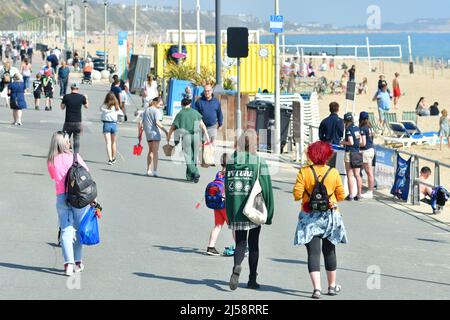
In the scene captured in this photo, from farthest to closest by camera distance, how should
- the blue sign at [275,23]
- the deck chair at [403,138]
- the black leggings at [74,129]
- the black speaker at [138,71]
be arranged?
1. the black speaker at [138,71]
2. the deck chair at [403,138]
3. the blue sign at [275,23]
4. the black leggings at [74,129]

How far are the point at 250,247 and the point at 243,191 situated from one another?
0.60m

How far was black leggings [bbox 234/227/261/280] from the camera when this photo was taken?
36.3 feet

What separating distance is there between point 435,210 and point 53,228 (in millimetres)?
6712

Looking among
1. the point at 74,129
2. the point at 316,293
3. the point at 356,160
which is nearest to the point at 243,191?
the point at 316,293

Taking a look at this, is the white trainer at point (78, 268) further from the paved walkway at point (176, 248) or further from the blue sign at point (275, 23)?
the blue sign at point (275, 23)

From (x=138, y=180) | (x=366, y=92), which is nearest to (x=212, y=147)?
(x=138, y=180)

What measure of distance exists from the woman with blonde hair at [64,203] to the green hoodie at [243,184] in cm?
167

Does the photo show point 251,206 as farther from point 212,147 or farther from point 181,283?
point 212,147

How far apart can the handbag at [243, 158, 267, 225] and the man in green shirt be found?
27.6 feet

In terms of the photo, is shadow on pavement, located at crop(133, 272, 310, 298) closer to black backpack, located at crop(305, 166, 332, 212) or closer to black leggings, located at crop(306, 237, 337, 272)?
black leggings, located at crop(306, 237, 337, 272)

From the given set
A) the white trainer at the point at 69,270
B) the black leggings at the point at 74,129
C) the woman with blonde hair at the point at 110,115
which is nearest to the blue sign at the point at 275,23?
the woman with blonde hair at the point at 110,115

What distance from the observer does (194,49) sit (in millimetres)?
46344

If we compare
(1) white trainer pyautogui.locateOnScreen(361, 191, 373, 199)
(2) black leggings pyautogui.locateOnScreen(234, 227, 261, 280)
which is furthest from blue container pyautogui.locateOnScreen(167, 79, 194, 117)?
(2) black leggings pyautogui.locateOnScreen(234, 227, 261, 280)

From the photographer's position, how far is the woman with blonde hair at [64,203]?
11.6 m
